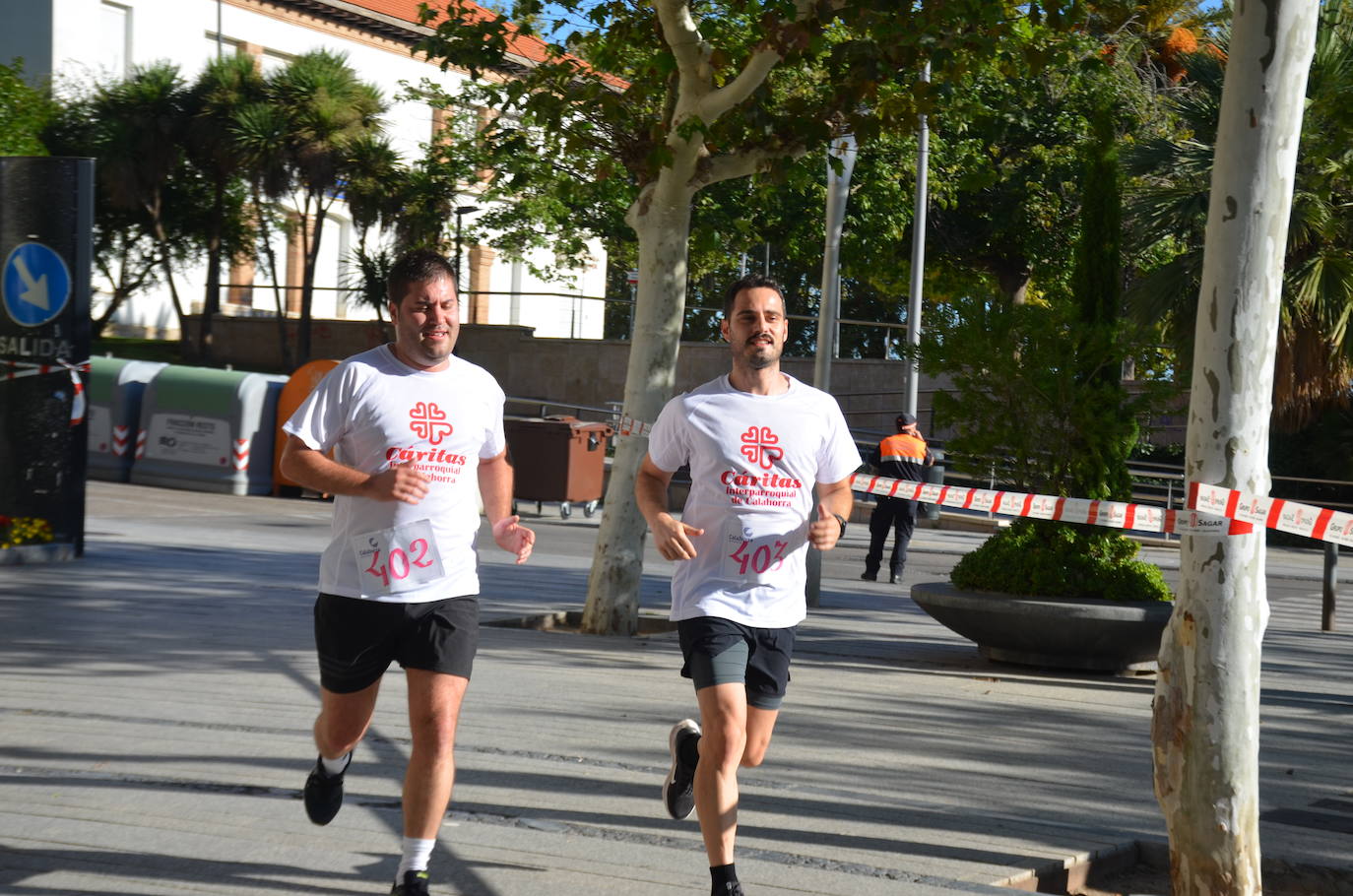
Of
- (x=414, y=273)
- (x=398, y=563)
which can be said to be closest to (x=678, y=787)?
(x=398, y=563)

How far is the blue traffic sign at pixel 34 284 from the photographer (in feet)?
39.7

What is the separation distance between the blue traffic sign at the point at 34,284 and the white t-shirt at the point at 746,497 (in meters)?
8.81

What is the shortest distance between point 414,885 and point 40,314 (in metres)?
9.28

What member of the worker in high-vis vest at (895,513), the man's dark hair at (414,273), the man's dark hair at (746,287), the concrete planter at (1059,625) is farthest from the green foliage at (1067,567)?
the worker in high-vis vest at (895,513)

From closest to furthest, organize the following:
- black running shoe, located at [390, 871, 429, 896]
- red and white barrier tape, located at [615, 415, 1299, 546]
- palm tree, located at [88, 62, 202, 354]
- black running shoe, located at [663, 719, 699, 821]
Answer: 1. black running shoe, located at [390, 871, 429, 896]
2. red and white barrier tape, located at [615, 415, 1299, 546]
3. black running shoe, located at [663, 719, 699, 821]
4. palm tree, located at [88, 62, 202, 354]

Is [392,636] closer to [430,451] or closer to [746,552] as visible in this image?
[430,451]

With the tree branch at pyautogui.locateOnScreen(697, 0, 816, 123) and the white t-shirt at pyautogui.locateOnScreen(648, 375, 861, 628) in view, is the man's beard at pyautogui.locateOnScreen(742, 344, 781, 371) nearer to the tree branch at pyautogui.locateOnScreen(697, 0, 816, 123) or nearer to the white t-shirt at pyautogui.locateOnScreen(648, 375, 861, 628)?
the white t-shirt at pyautogui.locateOnScreen(648, 375, 861, 628)

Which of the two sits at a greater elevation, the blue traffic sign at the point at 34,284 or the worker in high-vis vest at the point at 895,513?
the blue traffic sign at the point at 34,284

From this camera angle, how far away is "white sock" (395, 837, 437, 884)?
Result: 4211 millimetres

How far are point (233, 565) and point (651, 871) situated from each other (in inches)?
384

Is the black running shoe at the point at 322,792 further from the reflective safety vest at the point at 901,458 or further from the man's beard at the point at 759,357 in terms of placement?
the reflective safety vest at the point at 901,458

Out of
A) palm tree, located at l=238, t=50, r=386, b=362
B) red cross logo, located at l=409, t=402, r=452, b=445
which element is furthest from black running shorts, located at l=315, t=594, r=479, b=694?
palm tree, located at l=238, t=50, r=386, b=362

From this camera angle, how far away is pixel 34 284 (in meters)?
12.2

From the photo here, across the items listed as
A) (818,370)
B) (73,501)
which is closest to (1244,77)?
(73,501)
